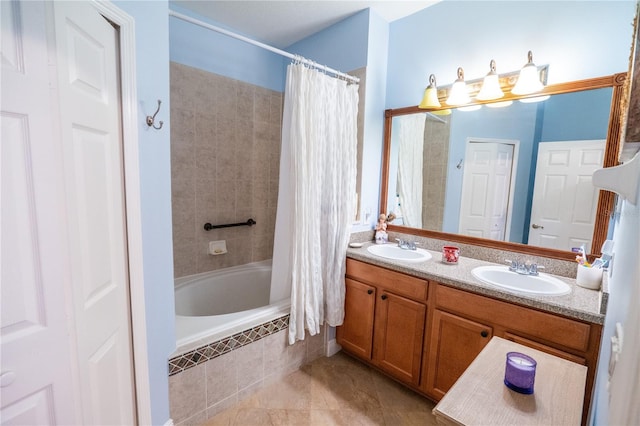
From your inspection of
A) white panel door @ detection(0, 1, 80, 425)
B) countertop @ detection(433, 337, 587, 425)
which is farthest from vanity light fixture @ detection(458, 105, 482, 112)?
white panel door @ detection(0, 1, 80, 425)

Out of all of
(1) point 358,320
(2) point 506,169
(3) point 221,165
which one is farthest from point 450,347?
(3) point 221,165

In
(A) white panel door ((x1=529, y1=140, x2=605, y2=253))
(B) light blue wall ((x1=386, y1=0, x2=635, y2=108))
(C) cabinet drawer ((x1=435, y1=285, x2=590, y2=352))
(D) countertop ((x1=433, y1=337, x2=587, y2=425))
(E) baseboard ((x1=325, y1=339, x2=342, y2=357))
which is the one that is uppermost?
Result: (B) light blue wall ((x1=386, y1=0, x2=635, y2=108))

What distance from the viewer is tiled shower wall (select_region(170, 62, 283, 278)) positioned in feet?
7.78

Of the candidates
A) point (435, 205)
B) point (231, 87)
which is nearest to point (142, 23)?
point (231, 87)

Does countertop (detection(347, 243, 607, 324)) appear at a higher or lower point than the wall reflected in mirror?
lower

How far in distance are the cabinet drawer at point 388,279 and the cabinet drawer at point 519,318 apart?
12 centimetres

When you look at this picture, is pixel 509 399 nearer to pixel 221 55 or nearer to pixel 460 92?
pixel 460 92

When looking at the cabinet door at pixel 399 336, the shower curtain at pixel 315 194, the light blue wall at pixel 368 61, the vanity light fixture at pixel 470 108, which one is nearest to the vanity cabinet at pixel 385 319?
the cabinet door at pixel 399 336

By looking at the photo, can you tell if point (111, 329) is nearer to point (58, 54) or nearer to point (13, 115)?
point (13, 115)

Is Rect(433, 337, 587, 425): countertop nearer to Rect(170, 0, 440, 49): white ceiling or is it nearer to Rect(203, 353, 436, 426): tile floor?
Rect(203, 353, 436, 426): tile floor

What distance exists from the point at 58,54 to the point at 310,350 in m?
2.13

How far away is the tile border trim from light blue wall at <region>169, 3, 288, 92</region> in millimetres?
2057

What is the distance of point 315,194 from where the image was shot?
1.95m

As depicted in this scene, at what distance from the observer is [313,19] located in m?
2.37
